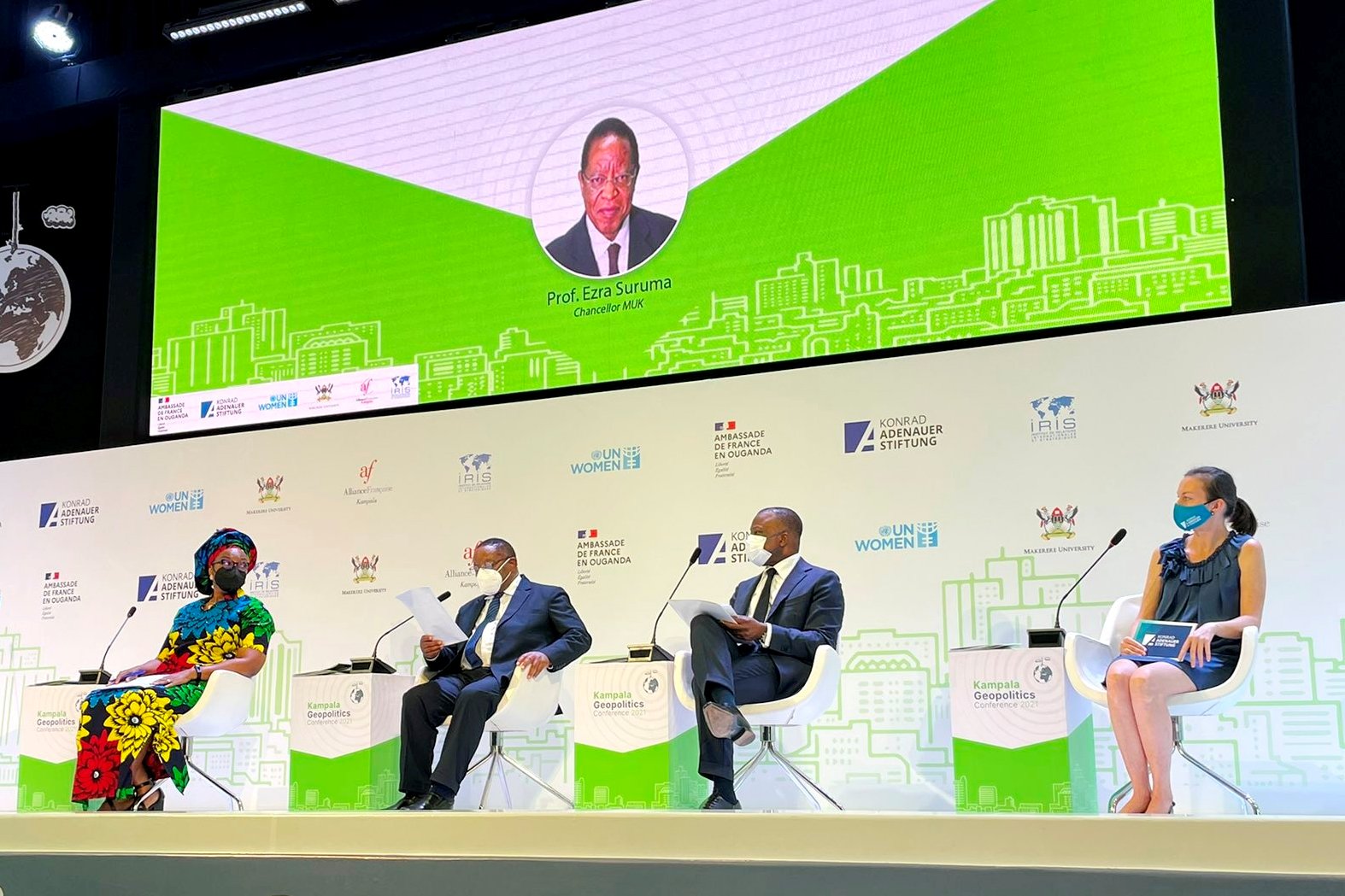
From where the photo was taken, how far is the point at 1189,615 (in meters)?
3.95

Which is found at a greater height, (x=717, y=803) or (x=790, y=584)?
(x=790, y=584)

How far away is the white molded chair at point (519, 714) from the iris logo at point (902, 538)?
1.16m

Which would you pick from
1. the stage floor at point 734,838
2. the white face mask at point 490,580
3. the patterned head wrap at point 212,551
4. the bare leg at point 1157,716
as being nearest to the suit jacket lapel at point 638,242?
the white face mask at point 490,580

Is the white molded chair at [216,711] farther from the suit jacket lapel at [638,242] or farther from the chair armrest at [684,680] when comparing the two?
the suit jacket lapel at [638,242]

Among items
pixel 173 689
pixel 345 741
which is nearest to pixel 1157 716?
pixel 345 741

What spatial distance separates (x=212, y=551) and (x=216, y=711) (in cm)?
60

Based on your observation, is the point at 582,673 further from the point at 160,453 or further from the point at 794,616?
the point at 160,453

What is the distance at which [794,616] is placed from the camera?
445 cm

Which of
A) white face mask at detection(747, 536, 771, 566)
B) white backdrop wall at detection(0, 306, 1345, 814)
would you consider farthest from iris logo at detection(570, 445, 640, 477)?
Answer: white face mask at detection(747, 536, 771, 566)

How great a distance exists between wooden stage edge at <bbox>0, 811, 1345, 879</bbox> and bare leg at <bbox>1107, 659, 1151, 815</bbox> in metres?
1.70

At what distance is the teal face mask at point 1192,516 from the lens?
4020 millimetres

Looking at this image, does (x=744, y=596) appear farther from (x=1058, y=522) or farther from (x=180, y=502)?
(x=180, y=502)

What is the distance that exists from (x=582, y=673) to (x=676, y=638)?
0.51 m

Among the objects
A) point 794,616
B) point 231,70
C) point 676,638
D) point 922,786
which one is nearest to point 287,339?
point 231,70
